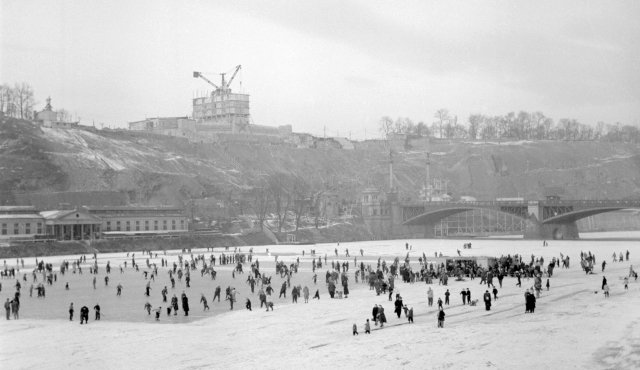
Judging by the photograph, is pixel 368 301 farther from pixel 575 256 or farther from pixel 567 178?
pixel 567 178

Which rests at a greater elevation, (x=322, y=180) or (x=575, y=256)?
(x=322, y=180)

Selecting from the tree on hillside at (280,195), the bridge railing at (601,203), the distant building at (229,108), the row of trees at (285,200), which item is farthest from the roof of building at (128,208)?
the distant building at (229,108)

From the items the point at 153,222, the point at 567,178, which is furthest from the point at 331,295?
the point at 567,178

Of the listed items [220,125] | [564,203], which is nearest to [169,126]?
[220,125]

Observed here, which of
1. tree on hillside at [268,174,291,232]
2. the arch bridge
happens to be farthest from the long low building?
the arch bridge

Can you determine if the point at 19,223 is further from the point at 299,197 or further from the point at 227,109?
the point at 227,109
